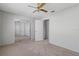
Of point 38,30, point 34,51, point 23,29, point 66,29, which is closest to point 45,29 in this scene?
point 38,30

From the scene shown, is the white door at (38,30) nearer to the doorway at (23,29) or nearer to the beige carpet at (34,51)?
the beige carpet at (34,51)

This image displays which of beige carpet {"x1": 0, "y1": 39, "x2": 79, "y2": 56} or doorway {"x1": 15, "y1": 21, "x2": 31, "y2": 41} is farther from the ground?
doorway {"x1": 15, "y1": 21, "x2": 31, "y2": 41}

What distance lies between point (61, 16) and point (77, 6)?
4.20 ft

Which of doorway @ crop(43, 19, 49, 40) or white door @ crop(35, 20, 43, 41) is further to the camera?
doorway @ crop(43, 19, 49, 40)

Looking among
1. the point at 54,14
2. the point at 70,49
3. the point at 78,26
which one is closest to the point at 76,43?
the point at 70,49

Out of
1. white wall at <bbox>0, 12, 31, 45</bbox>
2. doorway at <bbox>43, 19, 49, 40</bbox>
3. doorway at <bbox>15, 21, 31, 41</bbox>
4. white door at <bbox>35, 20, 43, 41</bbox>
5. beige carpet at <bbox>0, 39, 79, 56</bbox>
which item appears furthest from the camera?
doorway at <bbox>15, 21, 31, 41</bbox>

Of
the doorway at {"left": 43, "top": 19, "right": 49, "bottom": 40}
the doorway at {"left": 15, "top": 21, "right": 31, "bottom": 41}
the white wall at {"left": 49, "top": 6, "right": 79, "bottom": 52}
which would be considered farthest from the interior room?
the doorway at {"left": 15, "top": 21, "right": 31, "bottom": 41}

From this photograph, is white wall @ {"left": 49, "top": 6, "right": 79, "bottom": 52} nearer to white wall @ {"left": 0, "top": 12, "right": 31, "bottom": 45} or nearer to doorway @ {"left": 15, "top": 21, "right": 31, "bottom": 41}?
white wall @ {"left": 0, "top": 12, "right": 31, "bottom": 45}

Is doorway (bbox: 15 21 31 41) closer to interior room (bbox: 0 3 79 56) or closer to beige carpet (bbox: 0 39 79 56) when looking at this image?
interior room (bbox: 0 3 79 56)

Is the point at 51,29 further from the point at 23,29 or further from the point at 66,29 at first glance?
the point at 23,29

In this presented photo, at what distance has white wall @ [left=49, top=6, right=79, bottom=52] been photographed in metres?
4.28

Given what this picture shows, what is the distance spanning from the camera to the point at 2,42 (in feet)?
18.2

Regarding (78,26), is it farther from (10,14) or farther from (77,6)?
(10,14)

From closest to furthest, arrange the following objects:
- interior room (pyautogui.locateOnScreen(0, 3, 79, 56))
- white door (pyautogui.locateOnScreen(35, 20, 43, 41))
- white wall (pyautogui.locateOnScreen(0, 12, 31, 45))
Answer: interior room (pyautogui.locateOnScreen(0, 3, 79, 56)) → white wall (pyautogui.locateOnScreen(0, 12, 31, 45)) → white door (pyautogui.locateOnScreen(35, 20, 43, 41))
